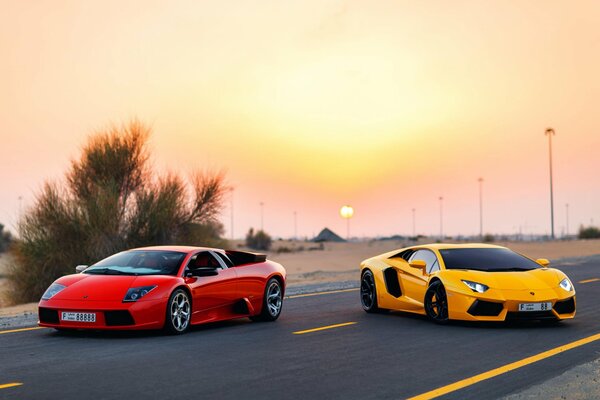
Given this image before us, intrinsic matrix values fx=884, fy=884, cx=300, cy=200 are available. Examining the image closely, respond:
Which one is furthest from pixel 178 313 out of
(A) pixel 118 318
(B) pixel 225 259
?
(B) pixel 225 259

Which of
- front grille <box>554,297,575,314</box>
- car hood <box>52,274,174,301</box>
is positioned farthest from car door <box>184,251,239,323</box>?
front grille <box>554,297,575,314</box>

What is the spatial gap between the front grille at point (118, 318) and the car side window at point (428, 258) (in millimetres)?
5353

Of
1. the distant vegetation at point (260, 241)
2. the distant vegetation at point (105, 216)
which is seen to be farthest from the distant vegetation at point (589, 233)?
the distant vegetation at point (105, 216)

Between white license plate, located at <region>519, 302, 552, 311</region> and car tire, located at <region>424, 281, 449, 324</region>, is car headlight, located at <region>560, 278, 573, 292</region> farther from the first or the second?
car tire, located at <region>424, 281, 449, 324</region>

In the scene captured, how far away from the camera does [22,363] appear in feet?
33.7

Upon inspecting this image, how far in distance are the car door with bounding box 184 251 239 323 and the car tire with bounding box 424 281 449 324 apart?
126 inches

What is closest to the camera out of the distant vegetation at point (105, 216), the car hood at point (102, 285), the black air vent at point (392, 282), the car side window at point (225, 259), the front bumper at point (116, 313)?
the front bumper at point (116, 313)

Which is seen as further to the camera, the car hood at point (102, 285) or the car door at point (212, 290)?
the car door at point (212, 290)

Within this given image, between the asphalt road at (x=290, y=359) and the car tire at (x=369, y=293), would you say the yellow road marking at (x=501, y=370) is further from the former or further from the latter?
the car tire at (x=369, y=293)

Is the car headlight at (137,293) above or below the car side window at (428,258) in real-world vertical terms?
below

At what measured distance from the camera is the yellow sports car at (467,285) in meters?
13.8

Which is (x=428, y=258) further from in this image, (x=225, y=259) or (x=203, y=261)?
(x=203, y=261)

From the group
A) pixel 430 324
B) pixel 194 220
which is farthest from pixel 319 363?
pixel 194 220

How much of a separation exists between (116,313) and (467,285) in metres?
5.50
